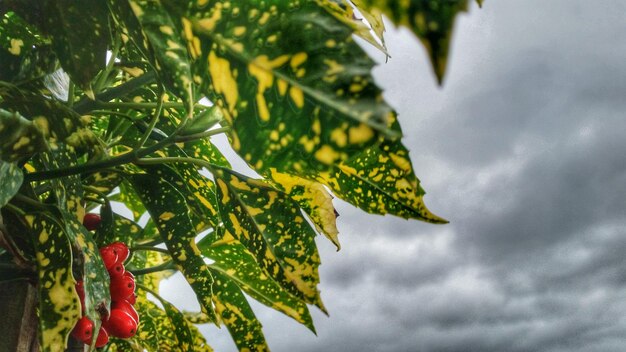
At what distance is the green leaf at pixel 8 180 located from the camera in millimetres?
461

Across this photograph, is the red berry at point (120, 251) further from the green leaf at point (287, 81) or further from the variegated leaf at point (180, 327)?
the green leaf at point (287, 81)

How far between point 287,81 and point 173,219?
40 centimetres

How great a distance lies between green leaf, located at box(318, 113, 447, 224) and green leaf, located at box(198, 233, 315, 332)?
0.31 meters

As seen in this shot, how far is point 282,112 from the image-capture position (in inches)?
11.6

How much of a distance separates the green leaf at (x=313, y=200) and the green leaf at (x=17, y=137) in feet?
0.77

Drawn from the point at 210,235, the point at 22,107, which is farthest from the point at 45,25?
the point at 210,235

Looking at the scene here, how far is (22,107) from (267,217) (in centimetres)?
23

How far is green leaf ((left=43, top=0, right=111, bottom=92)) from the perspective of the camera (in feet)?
1.40

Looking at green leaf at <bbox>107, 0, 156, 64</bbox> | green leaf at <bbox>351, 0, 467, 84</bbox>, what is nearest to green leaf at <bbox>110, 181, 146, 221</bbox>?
green leaf at <bbox>107, 0, 156, 64</bbox>

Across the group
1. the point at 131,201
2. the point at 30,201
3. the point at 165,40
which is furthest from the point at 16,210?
the point at 131,201

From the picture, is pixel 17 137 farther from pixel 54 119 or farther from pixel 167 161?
pixel 167 161

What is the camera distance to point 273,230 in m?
0.57

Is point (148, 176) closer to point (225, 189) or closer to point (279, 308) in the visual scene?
point (225, 189)

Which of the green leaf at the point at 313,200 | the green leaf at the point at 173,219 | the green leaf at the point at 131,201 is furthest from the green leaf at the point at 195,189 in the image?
the green leaf at the point at 131,201
